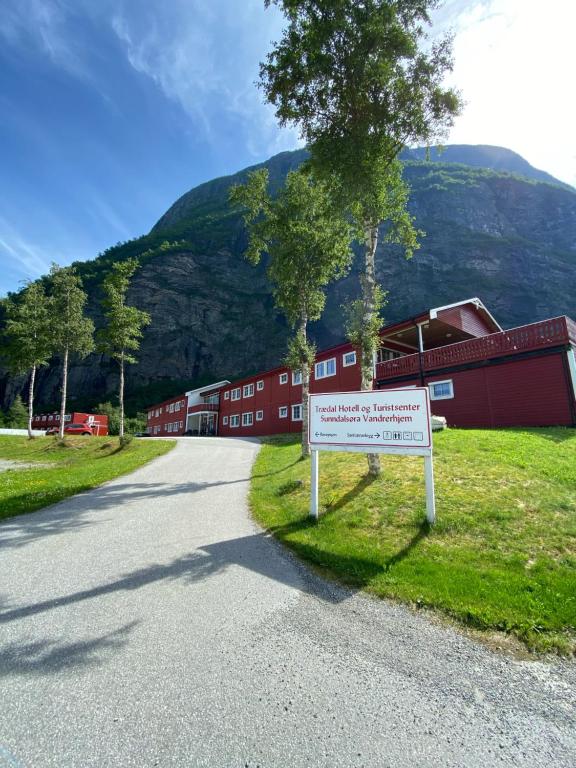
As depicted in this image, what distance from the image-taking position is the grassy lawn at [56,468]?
1091 centimetres

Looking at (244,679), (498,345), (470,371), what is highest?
(498,345)

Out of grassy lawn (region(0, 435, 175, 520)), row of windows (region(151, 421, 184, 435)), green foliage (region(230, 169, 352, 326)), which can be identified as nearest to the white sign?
grassy lawn (region(0, 435, 175, 520))

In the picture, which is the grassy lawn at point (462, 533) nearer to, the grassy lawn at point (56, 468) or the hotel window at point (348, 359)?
the grassy lawn at point (56, 468)

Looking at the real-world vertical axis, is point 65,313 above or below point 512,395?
above

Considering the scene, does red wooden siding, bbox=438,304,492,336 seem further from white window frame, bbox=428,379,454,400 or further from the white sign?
the white sign

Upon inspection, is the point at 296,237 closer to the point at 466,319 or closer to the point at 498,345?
the point at 498,345

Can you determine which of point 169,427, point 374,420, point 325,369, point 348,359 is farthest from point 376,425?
point 169,427

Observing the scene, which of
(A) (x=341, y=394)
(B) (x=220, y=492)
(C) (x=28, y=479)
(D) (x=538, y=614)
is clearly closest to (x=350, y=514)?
(A) (x=341, y=394)

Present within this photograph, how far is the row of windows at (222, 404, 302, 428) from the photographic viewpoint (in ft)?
117

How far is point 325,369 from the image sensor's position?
32812 mm

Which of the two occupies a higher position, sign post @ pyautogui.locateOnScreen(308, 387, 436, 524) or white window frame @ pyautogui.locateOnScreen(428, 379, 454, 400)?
white window frame @ pyautogui.locateOnScreen(428, 379, 454, 400)

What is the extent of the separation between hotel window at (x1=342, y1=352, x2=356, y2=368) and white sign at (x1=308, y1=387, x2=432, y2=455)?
21044 mm

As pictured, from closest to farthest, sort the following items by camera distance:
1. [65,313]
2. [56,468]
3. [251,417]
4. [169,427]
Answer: [56,468] → [65,313] → [251,417] → [169,427]

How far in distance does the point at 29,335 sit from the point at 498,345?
40739mm
